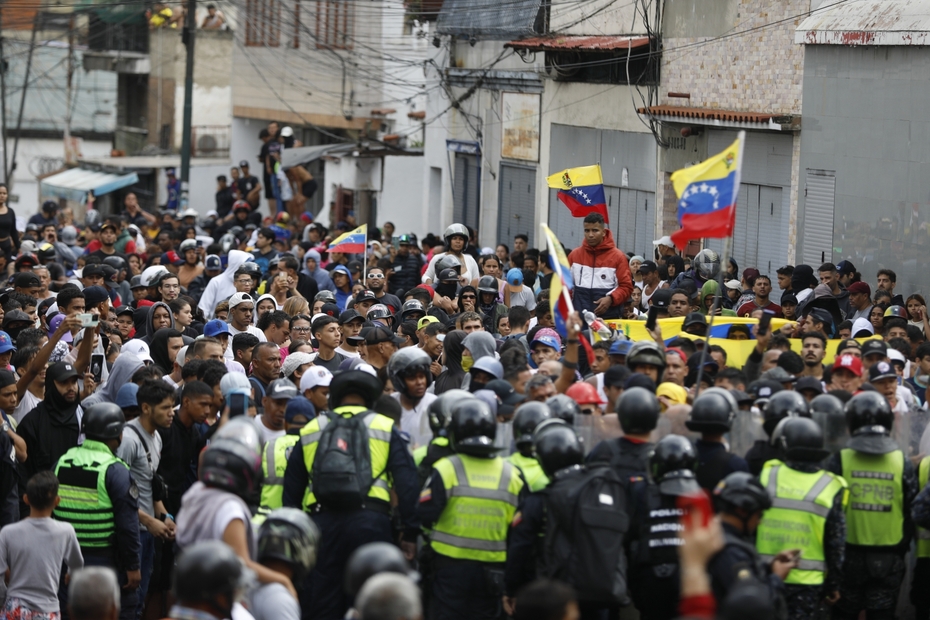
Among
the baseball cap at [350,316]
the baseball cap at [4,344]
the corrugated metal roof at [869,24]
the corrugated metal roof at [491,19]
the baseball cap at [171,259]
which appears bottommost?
the baseball cap at [4,344]

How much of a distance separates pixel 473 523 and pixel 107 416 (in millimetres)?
2379

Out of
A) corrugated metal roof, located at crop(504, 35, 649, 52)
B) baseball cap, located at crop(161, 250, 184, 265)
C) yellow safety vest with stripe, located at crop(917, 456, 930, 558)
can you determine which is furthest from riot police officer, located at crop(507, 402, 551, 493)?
corrugated metal roof, located at crop(504, 35, 649, 52)

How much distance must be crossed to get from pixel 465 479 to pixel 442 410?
62 centimetres

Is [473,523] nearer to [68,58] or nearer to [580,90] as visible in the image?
[580,90]

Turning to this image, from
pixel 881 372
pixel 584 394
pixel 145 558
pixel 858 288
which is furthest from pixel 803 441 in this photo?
pixel 858 288

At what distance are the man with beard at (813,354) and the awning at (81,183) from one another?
34.1m

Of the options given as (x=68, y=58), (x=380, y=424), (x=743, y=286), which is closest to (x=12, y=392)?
(x=380, y=424)

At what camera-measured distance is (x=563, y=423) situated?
6922mm

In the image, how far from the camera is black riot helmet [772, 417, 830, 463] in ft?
22.5

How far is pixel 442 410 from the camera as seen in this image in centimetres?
744

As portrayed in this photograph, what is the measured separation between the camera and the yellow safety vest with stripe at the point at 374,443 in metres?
7.19

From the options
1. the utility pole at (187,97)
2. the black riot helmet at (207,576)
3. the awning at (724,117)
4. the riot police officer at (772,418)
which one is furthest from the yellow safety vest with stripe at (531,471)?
the utility pole at (187,97)

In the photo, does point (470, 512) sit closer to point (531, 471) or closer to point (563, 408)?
point (531, 471)

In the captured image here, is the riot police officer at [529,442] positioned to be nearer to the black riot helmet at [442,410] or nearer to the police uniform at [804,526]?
the black riot helmet at [442,410]
